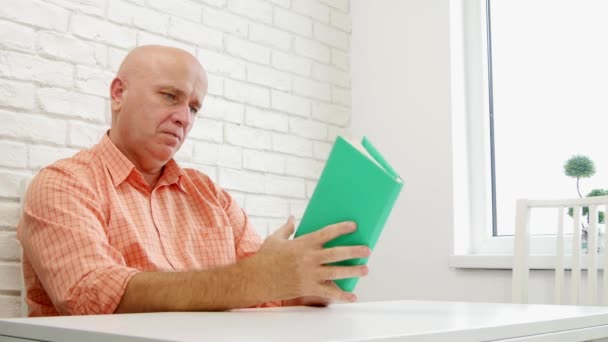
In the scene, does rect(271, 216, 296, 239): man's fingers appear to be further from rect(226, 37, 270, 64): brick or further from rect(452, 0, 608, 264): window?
rect(452, 0, 608, 264): window

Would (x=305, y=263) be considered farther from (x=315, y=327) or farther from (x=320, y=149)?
(x=320, y=149)

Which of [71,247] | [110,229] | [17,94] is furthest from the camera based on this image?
[17,94]

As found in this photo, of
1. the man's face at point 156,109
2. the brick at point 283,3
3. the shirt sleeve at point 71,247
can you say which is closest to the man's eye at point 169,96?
the man's face at point 156,109

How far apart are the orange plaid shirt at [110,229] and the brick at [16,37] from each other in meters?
0.39

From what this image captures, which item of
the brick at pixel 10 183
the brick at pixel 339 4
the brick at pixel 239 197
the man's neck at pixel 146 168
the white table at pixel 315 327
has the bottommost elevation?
the white table at pixel 315 327

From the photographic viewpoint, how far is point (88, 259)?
46.7 inches

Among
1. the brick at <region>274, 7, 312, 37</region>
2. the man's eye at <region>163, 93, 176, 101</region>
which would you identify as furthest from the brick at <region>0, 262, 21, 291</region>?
the brick at <region>274, 7, 312, 37</region>

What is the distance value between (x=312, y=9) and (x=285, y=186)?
2.39ft

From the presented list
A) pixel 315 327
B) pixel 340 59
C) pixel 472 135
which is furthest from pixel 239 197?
pixel 315 327

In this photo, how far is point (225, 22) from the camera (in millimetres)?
2342

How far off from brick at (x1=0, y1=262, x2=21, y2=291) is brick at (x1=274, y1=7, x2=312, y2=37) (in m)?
1.31

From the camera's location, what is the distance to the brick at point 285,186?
245 centimetres

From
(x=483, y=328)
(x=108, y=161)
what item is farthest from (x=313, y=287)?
(x=108, y=161)

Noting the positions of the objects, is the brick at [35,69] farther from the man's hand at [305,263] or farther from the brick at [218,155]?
the man's hand at [305,263]
